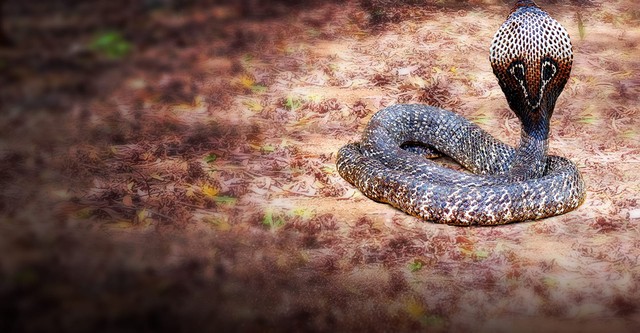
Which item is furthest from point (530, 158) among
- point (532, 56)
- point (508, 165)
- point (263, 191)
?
point (263, 191)

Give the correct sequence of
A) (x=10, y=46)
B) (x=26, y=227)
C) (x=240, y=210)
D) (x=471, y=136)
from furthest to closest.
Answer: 1. (x=471, y=136)
2. (x=240, y=210)
3. (x=10, y=46)
4. (x=26, y=227)

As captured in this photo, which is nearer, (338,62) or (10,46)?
(10,46)

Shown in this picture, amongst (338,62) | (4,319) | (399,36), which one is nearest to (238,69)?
(338,62)

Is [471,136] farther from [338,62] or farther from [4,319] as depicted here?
[4,319]

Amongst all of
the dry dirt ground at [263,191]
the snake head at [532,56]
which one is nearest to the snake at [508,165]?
the snake head at [532,56]

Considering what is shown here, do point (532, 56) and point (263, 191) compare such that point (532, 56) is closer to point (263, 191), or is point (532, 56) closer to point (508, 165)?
→ point (508, 165)

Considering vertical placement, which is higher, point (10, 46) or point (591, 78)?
point (10, 46)

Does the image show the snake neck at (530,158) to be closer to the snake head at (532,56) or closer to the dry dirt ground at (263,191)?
the snake head at (532,56)

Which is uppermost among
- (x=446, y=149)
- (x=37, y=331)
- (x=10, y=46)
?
(x=10, y=46)
